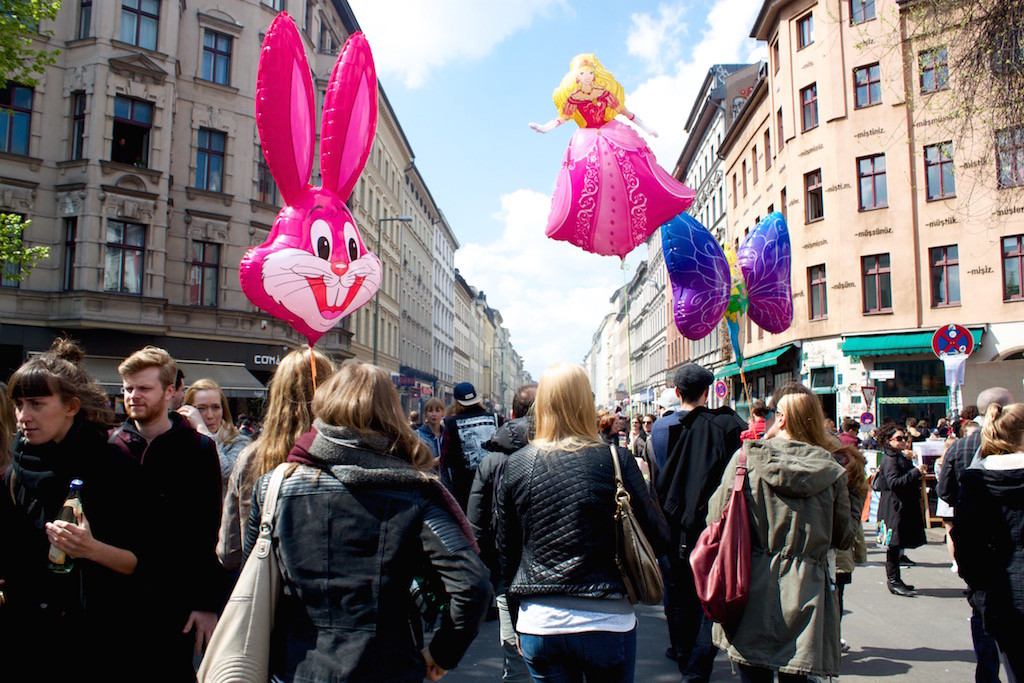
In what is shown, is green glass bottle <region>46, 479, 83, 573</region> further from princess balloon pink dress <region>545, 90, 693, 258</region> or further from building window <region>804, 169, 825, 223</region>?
building window <region>804, 169, 825, 223</region>

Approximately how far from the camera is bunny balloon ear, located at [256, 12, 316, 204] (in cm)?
547

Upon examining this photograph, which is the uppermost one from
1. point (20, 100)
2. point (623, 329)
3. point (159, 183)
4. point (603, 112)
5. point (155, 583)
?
point (623, 329)

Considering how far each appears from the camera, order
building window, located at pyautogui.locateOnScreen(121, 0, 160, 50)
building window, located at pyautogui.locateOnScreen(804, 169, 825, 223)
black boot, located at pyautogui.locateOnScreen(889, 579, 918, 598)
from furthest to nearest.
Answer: building window, located at pyautogui.locateOnScreen(804, 169, 825, 223)
building window, located at pyautogui.locateOnScreen(121, 0, 160, 50)
black boot, located at pyautogui.locateOnScreen(889, 579, 918, 598)

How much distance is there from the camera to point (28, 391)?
2.80 metres

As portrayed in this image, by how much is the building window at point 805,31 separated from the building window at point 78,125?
22.8m

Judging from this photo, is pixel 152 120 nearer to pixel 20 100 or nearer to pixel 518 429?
pixel 20 100

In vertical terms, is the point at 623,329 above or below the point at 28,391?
above

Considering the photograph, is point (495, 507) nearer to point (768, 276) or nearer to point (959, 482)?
point (959, 482)

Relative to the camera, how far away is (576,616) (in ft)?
9.23

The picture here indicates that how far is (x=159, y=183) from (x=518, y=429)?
1979cm

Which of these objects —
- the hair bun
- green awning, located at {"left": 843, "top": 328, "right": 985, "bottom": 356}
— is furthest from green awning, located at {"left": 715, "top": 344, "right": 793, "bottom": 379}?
the hair bun

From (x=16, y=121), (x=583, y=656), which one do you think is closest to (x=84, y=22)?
(x=16, y=121)

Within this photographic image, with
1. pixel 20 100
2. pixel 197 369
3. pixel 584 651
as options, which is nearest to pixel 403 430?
pixel 584 651

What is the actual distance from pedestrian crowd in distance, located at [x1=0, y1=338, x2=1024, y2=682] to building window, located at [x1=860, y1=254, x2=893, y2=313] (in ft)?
68.1
